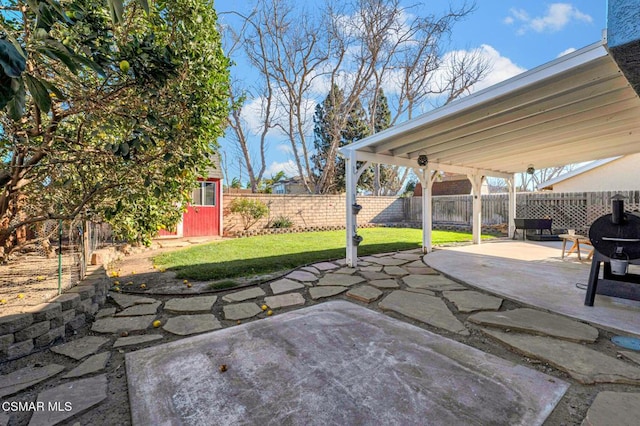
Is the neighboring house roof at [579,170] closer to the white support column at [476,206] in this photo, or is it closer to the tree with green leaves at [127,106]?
the white support column at [476,206]

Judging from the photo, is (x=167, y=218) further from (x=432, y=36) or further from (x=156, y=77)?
(x=432, y=36)

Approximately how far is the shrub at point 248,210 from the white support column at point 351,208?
20.8ft

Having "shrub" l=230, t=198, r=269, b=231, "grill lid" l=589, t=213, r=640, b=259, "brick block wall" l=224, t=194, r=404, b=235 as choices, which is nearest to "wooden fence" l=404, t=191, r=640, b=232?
"brick block wall" l=224, t=194, r=404, b=235

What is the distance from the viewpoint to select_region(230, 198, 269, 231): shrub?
1066cm

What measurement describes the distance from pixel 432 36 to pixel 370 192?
37.0 ft

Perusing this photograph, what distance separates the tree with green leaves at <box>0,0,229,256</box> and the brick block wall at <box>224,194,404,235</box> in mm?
7727

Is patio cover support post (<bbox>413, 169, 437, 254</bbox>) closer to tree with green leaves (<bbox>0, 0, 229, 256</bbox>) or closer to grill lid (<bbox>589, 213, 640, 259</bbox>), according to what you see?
grill lid (<bbox>589, 213, 640, 259</bbox>)

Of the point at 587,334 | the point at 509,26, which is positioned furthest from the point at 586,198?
the point at 587,334

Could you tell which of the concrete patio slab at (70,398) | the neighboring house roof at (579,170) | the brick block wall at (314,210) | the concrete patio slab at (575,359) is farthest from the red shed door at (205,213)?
the neighboring house roof at (579,170)

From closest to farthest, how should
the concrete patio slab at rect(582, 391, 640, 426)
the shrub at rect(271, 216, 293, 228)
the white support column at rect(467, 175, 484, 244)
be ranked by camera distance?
1. the concrete patio slab at rect(582, 391, 640, 426)
2. the white support column at rect(467, 175, 484, 244)
3. the shrub at rect(271, 216, 293, 228)

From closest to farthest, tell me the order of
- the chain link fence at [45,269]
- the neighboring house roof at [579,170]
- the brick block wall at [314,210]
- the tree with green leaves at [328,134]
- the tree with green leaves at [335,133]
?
the chain link fence at [45,269]
the brick block wall at [314,210]
the neighboring house roof at [579,170]
the tree with green leaves at [328,134]
the tree with green leaves at [335,133]

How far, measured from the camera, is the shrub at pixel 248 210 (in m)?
10.7

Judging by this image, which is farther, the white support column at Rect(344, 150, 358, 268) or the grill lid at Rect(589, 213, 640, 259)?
the white support column at Rect(344, 150, 358, 268)

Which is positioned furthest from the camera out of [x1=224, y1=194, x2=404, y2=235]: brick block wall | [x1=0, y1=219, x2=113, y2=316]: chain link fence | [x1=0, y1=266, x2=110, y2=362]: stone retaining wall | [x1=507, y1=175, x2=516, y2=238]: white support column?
[x1=224, y1=194, x2=404, y2=235]: brick block wall
